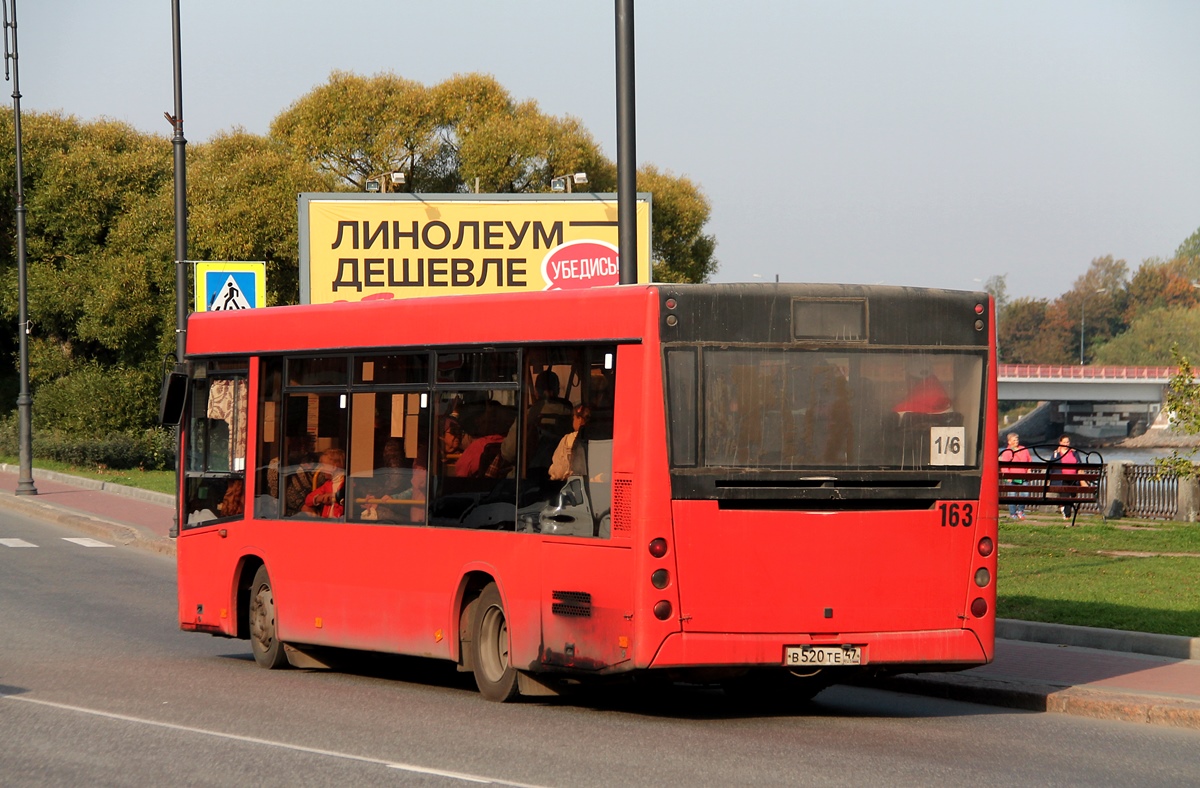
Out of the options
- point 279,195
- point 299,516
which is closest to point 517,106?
point 279,195

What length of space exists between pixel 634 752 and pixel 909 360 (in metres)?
3.00

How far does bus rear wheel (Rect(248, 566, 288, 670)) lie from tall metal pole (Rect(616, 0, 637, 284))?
13.2 feet

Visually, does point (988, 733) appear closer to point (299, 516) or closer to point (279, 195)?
point (299, 516)

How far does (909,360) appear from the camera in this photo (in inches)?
408

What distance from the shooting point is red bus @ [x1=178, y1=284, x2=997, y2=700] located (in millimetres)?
9953

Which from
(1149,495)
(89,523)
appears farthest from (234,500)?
(1149,495)

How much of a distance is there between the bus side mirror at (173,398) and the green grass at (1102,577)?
7370 mm

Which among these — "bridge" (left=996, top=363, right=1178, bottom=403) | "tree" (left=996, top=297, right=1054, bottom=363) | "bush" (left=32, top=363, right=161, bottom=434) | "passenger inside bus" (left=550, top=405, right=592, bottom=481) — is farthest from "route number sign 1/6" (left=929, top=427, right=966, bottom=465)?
"tree" (left=996, top=297, right=1054, bottom=363)

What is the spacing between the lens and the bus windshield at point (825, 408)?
32.8ft

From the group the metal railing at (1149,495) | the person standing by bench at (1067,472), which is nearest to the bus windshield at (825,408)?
the person standing by bench at (1067,472)

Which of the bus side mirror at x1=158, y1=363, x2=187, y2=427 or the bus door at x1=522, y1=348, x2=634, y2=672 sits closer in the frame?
the bus door at x1=522, y1=348, x2=634, y2=672

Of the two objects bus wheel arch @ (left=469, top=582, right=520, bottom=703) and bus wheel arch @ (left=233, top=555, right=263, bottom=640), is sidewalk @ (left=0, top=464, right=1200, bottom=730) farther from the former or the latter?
bus wheel arch @ (left=233, top=555, right=263, bottom=640)

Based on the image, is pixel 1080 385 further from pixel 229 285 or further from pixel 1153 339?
pixel 229 285

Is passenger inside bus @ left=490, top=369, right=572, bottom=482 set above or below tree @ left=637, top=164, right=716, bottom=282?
below
